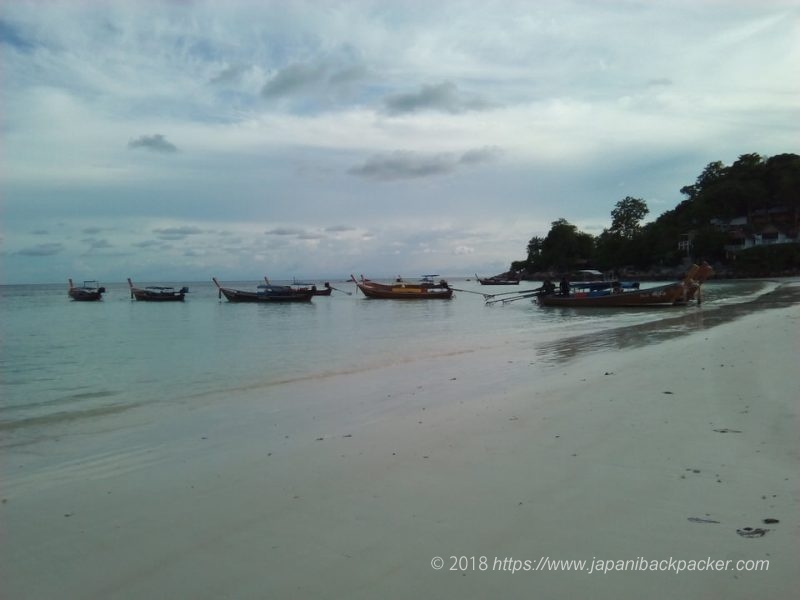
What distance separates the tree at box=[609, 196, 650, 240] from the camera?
12062cm

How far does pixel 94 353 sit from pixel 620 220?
119 meters

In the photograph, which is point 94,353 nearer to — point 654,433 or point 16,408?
point 16,408

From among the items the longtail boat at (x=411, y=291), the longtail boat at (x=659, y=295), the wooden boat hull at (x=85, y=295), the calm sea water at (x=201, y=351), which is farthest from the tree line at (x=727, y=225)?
the wooden boat hull at (x=85, y=295)

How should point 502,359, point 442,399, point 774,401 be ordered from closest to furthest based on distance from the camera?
1. point 774,401
2. point 442,399
3. point 502,359

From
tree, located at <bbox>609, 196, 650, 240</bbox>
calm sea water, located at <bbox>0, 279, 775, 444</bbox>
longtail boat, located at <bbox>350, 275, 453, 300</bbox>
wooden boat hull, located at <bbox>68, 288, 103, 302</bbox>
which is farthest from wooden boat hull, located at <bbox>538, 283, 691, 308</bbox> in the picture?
tree, located at <bbox>609, 196, 650, 240</bbox>

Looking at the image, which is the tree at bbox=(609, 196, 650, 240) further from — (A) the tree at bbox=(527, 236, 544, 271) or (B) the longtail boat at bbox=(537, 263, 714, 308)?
(B) the longtail boat at bbox=(537, 263, 714, 308)

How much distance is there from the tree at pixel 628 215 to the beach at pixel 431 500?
4755 inches

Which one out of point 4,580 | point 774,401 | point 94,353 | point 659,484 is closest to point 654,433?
point 659,484

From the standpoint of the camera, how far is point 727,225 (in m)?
95.4

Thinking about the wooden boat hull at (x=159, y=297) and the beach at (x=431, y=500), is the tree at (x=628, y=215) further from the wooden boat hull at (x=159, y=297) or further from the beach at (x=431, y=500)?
the beach at (x=431, y=500)

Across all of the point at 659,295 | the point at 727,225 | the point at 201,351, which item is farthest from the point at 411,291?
the point at 727,225

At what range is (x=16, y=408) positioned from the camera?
10.1 meters

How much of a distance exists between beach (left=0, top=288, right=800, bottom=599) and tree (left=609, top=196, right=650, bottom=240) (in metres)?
121

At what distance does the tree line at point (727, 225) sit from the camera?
8162cm
